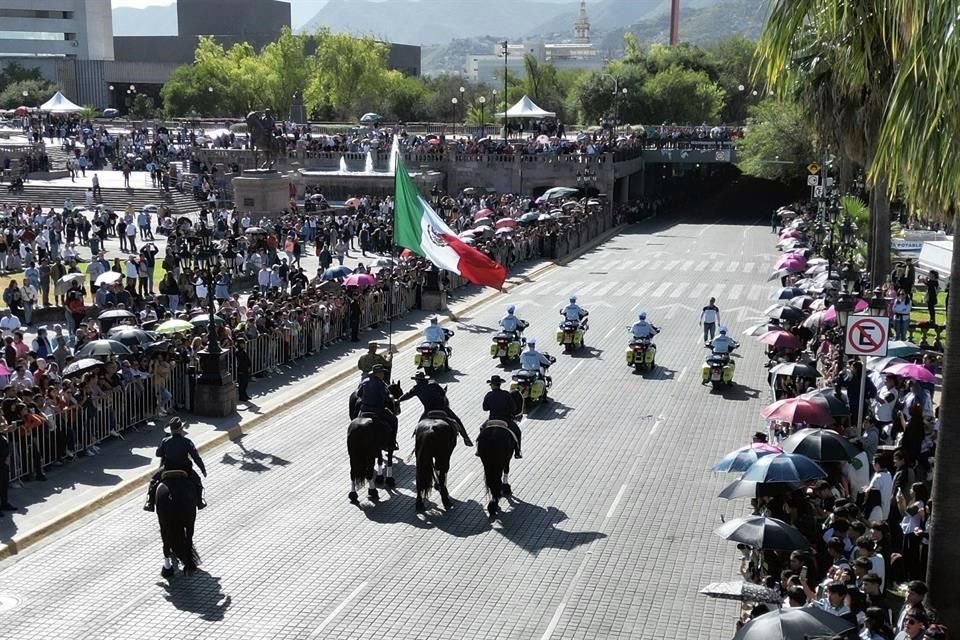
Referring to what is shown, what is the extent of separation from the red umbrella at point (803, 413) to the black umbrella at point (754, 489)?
7.45 ft

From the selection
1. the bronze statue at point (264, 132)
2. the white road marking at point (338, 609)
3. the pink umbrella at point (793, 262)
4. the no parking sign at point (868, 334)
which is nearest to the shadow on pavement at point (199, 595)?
the white road marking at point (338, 609)

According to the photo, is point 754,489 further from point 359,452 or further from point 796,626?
point 359,452

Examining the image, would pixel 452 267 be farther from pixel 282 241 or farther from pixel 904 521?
pixel 282 241

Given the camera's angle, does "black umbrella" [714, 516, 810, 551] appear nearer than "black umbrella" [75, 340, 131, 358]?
Yes

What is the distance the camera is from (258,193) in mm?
53719

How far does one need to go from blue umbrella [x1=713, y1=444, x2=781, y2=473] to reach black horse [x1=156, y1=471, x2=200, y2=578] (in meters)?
6.45

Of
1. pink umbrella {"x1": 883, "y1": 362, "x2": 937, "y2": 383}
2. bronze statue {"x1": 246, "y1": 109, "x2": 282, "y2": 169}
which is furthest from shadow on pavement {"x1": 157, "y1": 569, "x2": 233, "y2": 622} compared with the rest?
bronze statue {"x1": 246, "y1": 109, "x2": 282, "y2": 169}

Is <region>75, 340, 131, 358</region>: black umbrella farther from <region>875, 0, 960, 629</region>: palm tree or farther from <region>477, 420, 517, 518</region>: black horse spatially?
<region>875, 0, 960, 629</region>: palm tree

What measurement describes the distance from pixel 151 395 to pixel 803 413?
11523 mm

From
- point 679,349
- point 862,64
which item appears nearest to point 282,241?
point 679,349

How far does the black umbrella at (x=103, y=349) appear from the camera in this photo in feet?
69.3

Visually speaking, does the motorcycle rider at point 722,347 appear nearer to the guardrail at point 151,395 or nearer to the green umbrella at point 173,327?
the guardrail at point 151,395

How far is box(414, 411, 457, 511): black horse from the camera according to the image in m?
16.7

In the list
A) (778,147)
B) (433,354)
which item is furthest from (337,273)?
(778,147)
